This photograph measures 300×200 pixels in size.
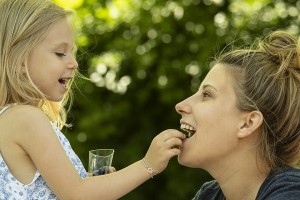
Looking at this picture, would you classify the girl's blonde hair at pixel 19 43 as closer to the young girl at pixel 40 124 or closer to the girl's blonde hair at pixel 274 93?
the young girl at pixel 40 124

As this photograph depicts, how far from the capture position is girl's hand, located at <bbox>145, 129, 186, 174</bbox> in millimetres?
3383

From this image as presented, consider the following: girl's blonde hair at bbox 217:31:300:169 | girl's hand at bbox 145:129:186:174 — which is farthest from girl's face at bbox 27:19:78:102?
girl's blonde hair at bbox 217:31:300:169

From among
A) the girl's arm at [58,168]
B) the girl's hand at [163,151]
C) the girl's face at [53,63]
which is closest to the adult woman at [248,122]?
the girl's hand at [163,151]

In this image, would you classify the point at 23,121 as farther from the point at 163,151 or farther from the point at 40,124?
the point at 163,151

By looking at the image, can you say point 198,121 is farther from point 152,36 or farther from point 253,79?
point 152,36

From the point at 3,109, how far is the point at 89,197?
0.55 metres

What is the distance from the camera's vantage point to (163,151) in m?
3.39

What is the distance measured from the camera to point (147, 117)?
6934 millimetres

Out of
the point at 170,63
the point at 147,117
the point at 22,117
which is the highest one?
the point at 22,117

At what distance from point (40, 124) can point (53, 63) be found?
0.30 metres

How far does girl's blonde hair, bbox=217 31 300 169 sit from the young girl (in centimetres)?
39

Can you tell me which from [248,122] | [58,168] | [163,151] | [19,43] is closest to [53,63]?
[19,43]

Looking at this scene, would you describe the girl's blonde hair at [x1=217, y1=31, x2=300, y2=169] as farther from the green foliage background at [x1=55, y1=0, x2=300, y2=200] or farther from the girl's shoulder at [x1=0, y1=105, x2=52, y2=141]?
the green foliage background at [x1=55, y1=0, x2=300, y2=200]

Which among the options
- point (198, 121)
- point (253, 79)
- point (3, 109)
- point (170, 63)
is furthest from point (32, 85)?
point (170, 63)
